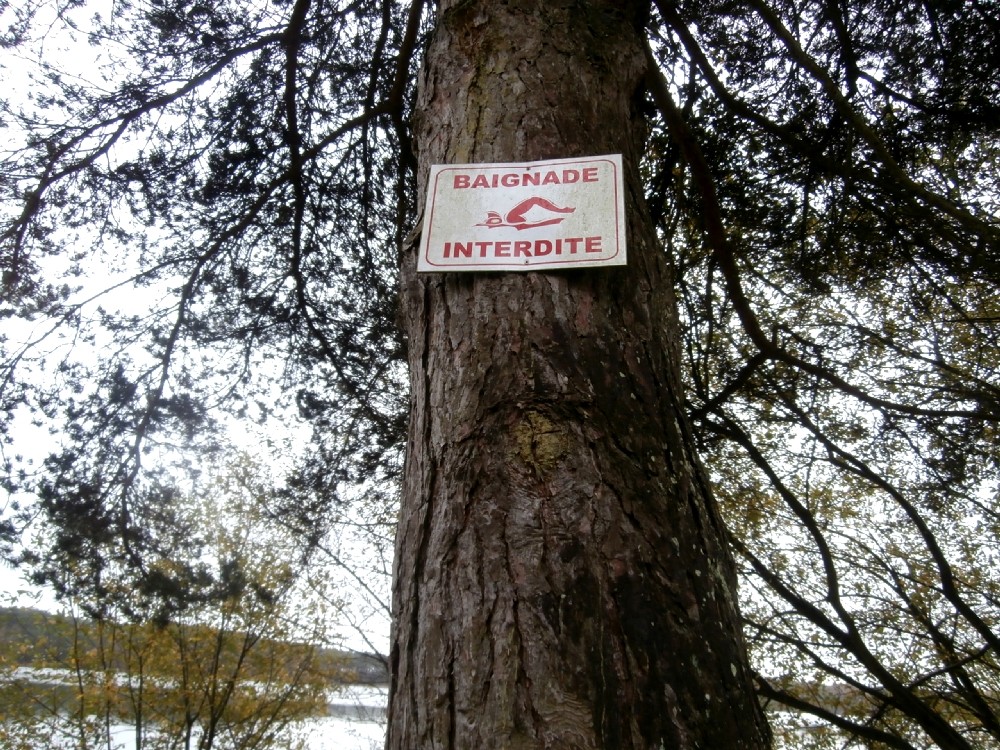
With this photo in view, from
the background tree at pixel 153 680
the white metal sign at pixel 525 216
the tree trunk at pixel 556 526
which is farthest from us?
the background tree at pixel 153 680

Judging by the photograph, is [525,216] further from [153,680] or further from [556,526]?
[153,680]

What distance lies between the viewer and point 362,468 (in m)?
4.12

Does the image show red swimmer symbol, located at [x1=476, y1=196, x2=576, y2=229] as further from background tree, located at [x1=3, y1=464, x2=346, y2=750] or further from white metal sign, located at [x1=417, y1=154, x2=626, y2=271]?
background tree, located at [x1=3, y1=464, x2=346, y2=750]

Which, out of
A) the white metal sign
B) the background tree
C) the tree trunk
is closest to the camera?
the tree trunk

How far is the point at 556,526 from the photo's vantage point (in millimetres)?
875

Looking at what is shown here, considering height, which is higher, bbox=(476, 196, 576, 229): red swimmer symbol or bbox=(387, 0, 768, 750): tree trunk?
bbox=(476, 196, 576, 229): red swimmer symbol

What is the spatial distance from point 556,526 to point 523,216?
1.98ft

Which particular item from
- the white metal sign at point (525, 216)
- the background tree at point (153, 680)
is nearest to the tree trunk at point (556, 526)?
the white metal sign at point (525, 216)

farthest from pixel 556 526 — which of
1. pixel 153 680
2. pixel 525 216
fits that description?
pixel 153 680

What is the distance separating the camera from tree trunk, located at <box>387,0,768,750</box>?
0.77 metres

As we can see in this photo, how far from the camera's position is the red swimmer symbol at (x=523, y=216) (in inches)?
47.4

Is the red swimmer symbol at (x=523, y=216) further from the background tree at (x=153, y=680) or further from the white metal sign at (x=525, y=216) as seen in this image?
the background tree at (x=153, y=680)

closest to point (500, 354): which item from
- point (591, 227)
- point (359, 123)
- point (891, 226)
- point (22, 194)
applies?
point (591, 227)

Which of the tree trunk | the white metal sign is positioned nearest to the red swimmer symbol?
the white metal sign
